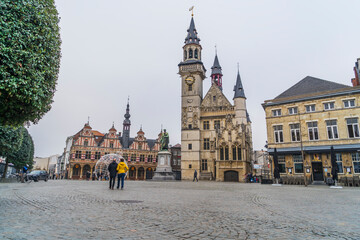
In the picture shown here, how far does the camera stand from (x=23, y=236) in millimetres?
3365

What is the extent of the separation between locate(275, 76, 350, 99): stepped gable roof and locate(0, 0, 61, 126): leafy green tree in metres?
29.6

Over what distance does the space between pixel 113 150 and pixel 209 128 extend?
88.5 ft

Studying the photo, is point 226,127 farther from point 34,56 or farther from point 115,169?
point 34,56

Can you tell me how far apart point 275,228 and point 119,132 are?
64209mm

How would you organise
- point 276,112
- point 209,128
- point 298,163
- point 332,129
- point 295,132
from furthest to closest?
point 209,128 < point 276,112 < point 295,132 < point 298,163 < point 332,129

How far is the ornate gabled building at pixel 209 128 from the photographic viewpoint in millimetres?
38406

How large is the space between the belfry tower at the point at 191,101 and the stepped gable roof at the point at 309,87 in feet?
54.9

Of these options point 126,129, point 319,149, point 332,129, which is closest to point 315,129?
point 332,129

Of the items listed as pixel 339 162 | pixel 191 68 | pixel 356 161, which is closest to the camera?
pixel 356 161

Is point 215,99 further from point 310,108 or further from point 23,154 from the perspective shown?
point 23,154

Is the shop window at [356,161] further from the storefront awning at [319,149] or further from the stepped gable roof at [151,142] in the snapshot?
the stepped gable roof at [151,142]

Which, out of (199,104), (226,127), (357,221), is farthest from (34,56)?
(199,104)

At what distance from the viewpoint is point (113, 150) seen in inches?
2279

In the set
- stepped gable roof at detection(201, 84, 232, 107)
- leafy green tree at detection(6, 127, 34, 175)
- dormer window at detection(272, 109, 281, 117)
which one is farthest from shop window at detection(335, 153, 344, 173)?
leafy green tree at detection(6, 127, 34, 175)
